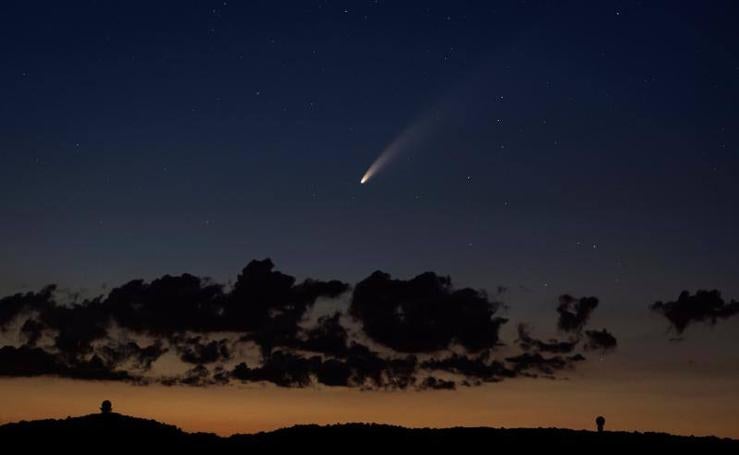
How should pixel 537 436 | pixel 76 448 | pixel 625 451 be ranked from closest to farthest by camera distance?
pixel 76 448 < pixel 625 451 < pixel 537 436

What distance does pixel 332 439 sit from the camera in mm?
87750

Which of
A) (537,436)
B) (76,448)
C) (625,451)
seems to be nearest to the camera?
(76,448)

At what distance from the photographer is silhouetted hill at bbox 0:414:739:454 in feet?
247

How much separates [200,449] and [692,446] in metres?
41.1

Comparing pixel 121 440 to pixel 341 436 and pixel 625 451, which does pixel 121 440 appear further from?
pixel 625 451

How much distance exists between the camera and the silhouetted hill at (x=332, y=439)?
247ft

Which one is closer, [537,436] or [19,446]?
[19,446]

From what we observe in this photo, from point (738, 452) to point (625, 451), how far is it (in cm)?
975

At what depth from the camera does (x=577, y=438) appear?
8362 cm

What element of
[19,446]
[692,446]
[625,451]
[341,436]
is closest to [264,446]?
[341,436]

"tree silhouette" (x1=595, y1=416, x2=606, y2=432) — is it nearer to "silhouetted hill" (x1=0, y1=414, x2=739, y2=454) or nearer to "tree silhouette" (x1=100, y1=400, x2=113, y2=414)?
"silhouetted hill" (x1=0, y1=414, x2=739, y2=454)

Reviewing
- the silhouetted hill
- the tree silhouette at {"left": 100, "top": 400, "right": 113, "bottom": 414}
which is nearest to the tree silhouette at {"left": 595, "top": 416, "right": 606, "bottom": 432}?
the silhouetted hill

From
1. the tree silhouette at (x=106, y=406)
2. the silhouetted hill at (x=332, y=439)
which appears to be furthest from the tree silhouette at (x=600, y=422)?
the tree silhouette at (x=106, y=406)

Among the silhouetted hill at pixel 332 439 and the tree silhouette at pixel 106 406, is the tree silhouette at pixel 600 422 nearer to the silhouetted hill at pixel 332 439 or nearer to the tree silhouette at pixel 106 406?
the silhouetted hill at pixel 332 439
